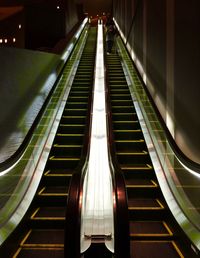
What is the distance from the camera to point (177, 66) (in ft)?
17.6

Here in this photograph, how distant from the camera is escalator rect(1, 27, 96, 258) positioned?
3844mm

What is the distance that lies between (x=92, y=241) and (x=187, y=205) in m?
1.16

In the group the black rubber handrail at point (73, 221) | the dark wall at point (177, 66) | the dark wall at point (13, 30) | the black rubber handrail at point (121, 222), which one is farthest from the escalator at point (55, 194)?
the dark wall at point (13, 30)

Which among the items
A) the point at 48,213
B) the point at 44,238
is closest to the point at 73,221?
the point at 44,238

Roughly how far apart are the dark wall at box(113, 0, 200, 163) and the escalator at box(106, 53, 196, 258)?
0.66 m

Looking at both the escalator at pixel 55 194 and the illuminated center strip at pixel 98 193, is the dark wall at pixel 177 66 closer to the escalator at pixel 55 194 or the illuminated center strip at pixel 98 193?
the illuminated center strip at pixel 98 193

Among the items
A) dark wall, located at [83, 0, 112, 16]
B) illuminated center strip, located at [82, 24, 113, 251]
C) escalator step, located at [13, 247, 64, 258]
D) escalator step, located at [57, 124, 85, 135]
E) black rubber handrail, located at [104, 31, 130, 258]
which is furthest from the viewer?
dark wall, located at [83, 0, 112, 16]

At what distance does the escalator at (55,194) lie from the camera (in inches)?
151

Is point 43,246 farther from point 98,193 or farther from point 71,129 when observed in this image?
point 71,129

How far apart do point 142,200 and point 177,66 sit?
2.04m

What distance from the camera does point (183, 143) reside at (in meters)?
5.02

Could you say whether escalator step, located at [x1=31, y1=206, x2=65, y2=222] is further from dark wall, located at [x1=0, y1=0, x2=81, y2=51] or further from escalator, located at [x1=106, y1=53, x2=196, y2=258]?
dark wall, located at [x1=0, y1=0, x2=81, y2=51]

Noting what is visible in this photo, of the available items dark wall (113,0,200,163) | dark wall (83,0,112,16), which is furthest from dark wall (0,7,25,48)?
dark wall (83,0,112,16)

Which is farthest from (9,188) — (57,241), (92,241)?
(92,241)
